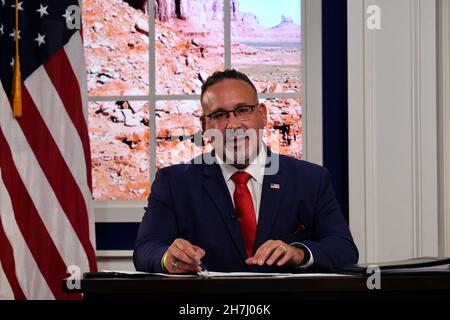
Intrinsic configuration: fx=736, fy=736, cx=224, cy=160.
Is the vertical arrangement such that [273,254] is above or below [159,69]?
below

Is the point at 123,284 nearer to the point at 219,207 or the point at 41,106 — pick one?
the point at 219,207

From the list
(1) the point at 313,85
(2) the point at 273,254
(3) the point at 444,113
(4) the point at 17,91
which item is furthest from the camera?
(1) the point at 313,85

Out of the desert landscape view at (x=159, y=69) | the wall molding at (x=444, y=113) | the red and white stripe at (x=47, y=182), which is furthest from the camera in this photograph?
the desert landscape view at (x=159, y=69)

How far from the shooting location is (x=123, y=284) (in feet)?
4.51

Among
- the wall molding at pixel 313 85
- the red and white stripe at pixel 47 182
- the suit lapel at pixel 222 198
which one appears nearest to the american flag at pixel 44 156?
the red and white stripe at pixel 47 182

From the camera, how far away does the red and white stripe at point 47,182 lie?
3.23 metres

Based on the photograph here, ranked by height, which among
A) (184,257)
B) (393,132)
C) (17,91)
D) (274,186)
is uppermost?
(17,91)

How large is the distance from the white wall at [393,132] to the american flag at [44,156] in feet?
4.06

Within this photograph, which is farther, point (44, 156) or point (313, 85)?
point (313, 85)

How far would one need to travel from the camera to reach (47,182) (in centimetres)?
328

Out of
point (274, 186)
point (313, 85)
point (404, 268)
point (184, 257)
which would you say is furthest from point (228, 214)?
point (313, 85)

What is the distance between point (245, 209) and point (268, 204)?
2.8 inches

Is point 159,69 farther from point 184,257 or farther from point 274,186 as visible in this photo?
point 184,257

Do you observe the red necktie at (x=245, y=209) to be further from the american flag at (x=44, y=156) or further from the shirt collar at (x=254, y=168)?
the american flag at (x=44, y=156)
